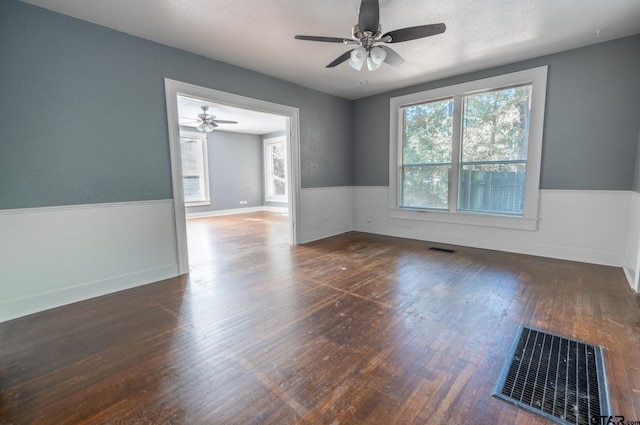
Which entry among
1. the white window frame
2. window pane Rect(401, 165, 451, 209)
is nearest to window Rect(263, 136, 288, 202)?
the white window frame

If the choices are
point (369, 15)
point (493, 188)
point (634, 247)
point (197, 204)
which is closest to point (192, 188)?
point (197, 204)

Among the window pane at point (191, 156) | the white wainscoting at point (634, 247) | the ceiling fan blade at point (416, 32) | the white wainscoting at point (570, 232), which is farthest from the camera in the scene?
the window pane at point (191, 156)

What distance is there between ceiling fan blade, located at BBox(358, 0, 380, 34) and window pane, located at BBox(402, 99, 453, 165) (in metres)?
2.90

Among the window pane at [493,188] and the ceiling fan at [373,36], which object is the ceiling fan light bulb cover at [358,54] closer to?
the ceiling fan at [373,36]

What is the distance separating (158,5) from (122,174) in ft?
5.47

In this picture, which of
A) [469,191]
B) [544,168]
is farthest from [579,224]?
[469,191]

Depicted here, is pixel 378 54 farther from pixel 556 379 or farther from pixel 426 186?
pixel 426 186

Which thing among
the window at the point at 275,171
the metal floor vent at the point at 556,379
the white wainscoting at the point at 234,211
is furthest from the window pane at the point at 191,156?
the metal floor vent at the point at 556,379

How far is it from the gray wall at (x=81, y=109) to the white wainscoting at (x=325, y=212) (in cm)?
234

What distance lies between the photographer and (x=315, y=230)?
5371mm

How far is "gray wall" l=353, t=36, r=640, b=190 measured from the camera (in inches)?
132

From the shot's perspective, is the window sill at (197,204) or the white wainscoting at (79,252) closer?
the white wainscoting at (79,252)

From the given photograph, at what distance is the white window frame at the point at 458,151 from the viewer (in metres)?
3.91

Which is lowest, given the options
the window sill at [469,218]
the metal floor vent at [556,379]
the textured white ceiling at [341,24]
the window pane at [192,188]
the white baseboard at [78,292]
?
the metal floor vent at [556,379]
